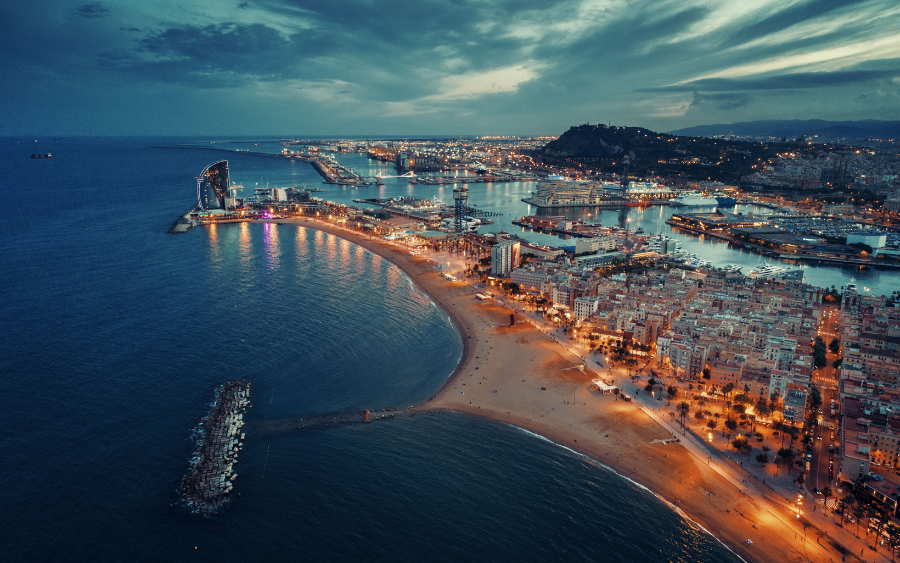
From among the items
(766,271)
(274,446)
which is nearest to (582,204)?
(766,271)

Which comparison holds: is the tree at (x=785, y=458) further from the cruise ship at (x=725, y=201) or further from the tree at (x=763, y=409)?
the cruise ship at (x=725, y=201)

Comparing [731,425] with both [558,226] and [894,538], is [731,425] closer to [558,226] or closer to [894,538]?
[894,538]

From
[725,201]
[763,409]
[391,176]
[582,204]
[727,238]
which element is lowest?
[763,409]

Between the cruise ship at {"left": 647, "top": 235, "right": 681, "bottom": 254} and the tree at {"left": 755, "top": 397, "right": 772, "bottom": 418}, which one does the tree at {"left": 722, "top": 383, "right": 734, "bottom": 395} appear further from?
the cruise ship at {"left": 647, "top": 235, "right": 681, "bottom": 254}

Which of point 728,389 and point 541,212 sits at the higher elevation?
point 541,212

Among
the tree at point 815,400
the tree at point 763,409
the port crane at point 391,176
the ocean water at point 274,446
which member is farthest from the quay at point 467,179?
the tree at point 763,409

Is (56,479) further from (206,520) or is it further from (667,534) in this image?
(667,534)

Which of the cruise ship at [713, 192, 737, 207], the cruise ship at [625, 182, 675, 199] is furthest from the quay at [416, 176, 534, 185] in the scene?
the cruise ship at [713, 192, 737, 207]
